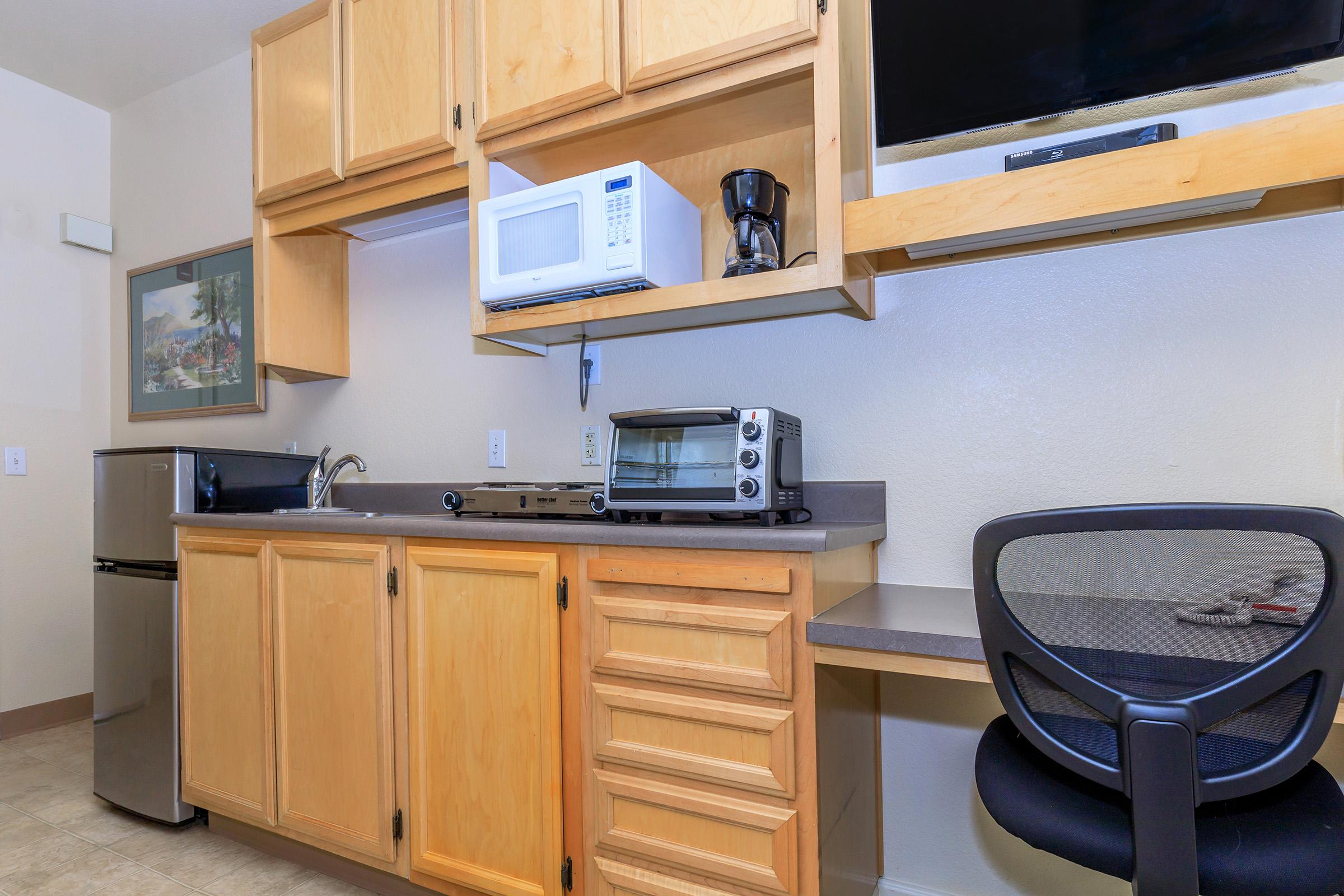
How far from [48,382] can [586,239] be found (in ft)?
10.0

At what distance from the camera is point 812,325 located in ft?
6.20

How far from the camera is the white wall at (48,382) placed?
Result: 10.1ft

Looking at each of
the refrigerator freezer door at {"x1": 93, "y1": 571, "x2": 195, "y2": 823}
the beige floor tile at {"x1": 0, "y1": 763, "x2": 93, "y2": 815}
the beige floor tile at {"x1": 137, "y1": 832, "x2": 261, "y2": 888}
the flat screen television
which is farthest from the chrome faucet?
the flat screen television

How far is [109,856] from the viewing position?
82.7 inches

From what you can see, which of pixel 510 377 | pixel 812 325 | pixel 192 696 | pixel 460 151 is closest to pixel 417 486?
pixel 510 377

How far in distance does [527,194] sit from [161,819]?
7.38 ft

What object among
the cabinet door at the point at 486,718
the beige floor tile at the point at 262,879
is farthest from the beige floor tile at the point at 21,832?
the cabinet door at the point at 486,718

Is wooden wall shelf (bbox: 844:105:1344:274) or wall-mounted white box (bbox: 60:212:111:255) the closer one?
wooden wall shelf (bbox: 844:105:1344:274)

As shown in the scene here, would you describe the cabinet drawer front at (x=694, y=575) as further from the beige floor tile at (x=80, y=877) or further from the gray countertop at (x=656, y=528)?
the beige floor tile at (x=80, y=877)

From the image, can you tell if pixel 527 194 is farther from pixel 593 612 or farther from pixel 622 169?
pixel 593 612

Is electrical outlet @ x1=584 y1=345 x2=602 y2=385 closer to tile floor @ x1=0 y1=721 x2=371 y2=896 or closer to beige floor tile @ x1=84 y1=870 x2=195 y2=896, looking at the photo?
Result: tile floor @ x1=0 y1=721 x2=371 y2=896

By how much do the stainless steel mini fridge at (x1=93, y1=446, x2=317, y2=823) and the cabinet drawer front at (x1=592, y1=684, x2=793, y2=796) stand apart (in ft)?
5.23

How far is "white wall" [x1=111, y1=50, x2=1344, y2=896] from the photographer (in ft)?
4.72

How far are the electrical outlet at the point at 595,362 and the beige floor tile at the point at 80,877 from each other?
75.6 inches
